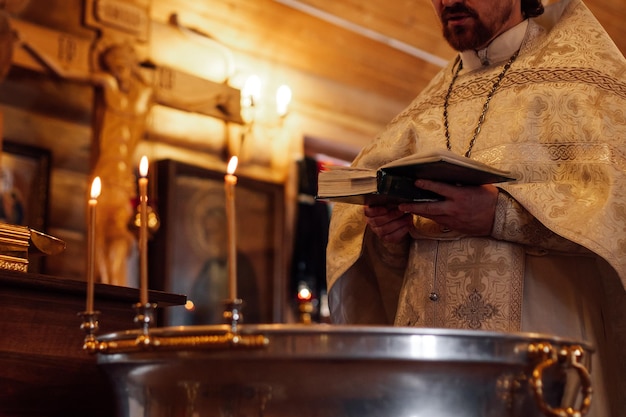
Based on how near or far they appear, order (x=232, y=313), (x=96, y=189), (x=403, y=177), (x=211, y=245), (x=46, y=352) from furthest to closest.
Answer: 1. (x=211, y=245)
2. (x=403, y=177)
3. (x=46, y=352)
4. (x=96, y=189)
5. (x=232, y=313)

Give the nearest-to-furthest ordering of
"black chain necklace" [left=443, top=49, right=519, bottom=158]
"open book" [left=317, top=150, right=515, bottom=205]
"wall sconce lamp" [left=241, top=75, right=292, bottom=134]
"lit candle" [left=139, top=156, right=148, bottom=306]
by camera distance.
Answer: "lit candle" [left=139, top=156, right=148, bottom=306], "open book" [left=317, top=150, right=515, bottom=205], "black chain necklace" [left=443, top=49, right=519, bottom=158], "wall sconce lamp" [left=241, top=75, right=292, bottom=134]

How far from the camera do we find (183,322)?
22.1 ft

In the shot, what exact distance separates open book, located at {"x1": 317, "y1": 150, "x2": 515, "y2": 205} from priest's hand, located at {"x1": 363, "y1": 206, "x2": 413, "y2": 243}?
6 centimetres

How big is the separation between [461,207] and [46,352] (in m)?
0.85

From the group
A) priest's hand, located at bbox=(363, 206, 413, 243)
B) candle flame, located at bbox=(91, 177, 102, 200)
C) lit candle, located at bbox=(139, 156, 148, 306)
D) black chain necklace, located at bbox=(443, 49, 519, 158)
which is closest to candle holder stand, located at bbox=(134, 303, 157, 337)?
lit candle, located at bbox=(139, 156, 148, 306)

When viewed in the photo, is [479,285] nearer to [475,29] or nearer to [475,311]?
[475,311]

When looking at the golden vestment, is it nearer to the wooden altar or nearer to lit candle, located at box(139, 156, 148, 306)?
the wooden altar

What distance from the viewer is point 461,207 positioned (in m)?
2.10

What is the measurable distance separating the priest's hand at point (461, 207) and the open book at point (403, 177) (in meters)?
0.01

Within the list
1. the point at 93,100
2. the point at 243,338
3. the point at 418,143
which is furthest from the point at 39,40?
the point at 243,338

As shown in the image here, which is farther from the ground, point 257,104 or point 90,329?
point 257,104

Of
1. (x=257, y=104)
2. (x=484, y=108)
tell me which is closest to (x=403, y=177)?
(x=484, y=108)

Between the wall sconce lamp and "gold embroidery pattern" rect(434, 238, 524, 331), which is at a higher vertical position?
the wall sconce lamp

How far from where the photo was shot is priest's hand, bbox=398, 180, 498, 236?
2076 mm
